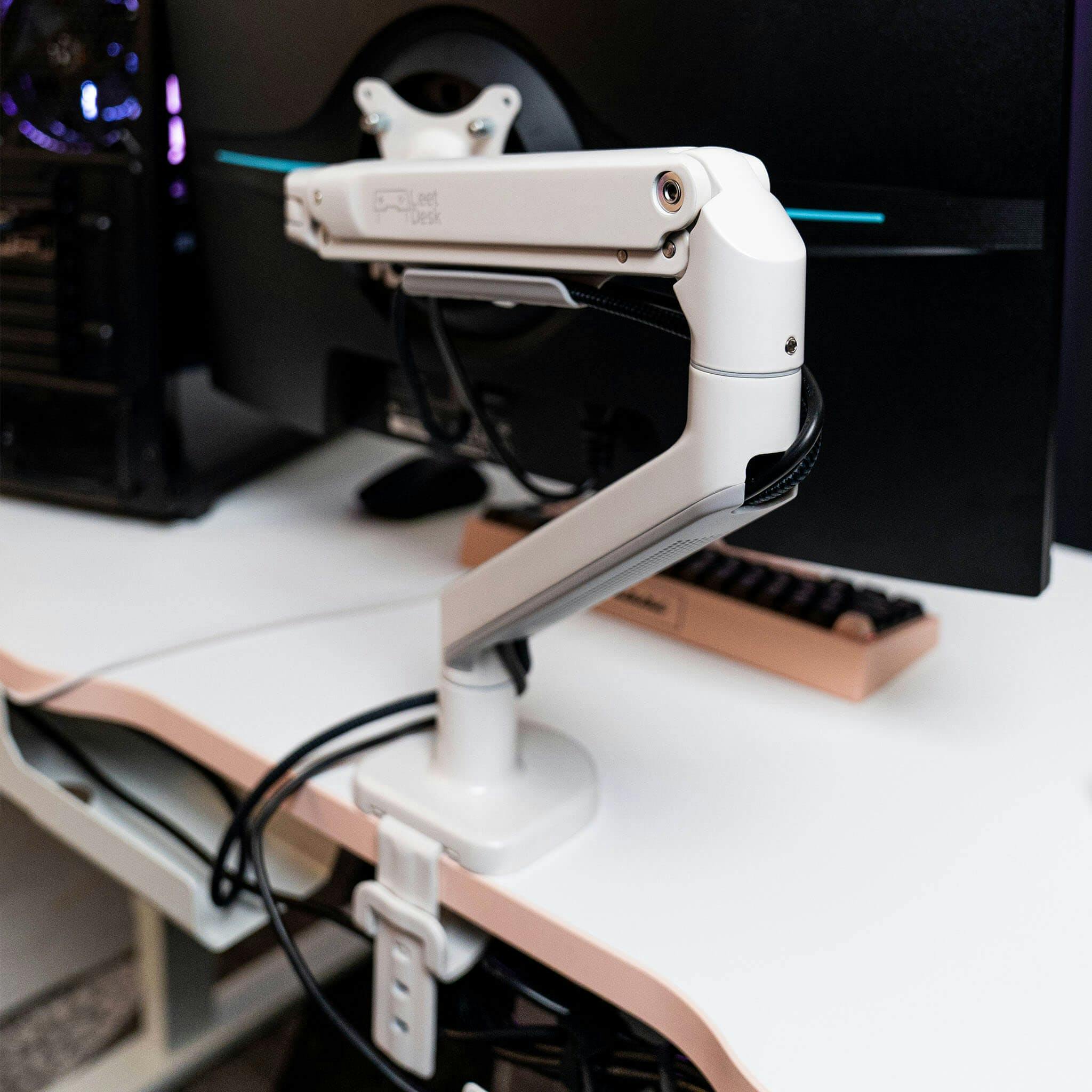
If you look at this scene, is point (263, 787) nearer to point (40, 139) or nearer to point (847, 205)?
point (847, 205)

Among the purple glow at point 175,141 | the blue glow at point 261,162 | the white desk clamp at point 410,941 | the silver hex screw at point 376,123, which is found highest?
the purple glow at point 175,141

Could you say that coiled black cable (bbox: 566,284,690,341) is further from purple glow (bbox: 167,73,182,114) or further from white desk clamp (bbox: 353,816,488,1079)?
purple glow (bbox: 167,73,182,114)

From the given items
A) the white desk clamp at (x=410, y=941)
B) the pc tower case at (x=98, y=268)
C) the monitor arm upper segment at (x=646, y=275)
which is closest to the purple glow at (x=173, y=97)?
the pc tower case at (x=98, y=268)

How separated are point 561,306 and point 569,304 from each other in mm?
14

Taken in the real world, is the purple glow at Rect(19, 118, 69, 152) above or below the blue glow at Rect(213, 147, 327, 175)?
above

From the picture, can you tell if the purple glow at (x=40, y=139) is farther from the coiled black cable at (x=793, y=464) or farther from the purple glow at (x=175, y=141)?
the coiled black cable at (x=793, y=464)

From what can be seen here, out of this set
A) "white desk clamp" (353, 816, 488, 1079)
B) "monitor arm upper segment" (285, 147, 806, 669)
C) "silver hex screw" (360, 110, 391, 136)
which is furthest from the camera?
"silver hex screw" (360, 110, 391, 136)

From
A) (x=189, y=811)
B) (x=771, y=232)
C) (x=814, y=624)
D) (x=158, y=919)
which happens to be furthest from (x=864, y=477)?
(x=158, y=919)

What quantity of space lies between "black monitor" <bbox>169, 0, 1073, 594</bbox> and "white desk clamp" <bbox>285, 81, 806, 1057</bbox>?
0.15 meters

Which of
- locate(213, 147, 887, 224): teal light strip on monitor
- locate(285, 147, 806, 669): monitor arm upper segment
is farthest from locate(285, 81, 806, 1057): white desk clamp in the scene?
locate(213, 147, 887, 224): teal light strip on monitor

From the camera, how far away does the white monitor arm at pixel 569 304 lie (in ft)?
1.11

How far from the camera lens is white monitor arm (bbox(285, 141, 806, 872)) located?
338mm

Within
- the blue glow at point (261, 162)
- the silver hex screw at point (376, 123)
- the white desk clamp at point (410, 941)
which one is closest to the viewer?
the white desk clamp at point (410, 941)

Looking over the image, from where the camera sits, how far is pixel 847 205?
1.62 ft
